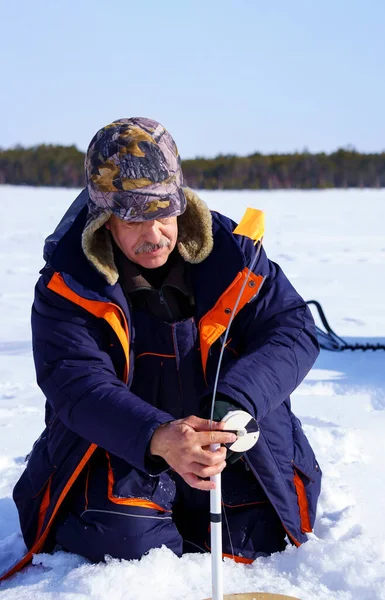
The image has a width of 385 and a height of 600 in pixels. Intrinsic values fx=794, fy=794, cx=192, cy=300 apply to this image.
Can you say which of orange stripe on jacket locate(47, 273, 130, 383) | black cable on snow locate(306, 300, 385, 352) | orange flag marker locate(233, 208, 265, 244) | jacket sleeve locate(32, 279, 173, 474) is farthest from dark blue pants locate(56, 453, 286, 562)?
black cable on snow locate(306, 300, 385, 352)

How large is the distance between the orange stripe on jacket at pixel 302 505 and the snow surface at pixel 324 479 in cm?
4

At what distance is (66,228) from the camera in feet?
7.87

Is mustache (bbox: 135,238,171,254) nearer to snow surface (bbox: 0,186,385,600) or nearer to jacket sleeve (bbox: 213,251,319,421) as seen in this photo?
jacket sleeve (bbox: 213,251,319,421)

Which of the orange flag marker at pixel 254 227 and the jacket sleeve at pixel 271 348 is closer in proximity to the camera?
the jacket sleeve at pixel 271 348

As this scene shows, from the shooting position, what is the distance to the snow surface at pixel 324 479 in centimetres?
222

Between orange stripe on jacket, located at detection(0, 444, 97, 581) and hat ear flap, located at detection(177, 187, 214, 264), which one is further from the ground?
hat ear flap, located at detection(177, 187, 214, 264)

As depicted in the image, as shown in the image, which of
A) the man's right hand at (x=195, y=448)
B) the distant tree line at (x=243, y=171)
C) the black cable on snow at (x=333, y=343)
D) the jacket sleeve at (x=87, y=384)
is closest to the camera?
the man's right hand at (x=195, y=448)

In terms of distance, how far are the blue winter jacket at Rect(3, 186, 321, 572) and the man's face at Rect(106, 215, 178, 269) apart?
12 centimetres

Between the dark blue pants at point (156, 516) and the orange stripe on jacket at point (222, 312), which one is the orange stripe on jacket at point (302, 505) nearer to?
the dark blue pants at point (156, 516)

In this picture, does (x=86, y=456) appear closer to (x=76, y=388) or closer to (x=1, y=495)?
(x=76, y=388)

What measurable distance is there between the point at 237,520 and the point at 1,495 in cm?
103

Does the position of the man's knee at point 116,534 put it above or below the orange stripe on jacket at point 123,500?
below

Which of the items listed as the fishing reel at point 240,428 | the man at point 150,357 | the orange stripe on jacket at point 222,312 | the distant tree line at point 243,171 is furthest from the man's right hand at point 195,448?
the distant tree line at point 243,171

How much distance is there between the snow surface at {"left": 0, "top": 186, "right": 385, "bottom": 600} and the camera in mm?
2221
